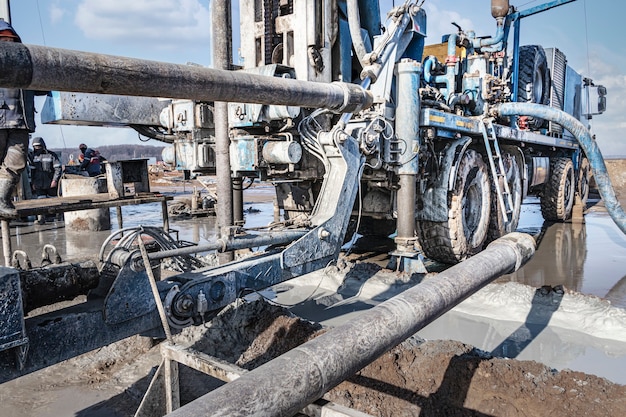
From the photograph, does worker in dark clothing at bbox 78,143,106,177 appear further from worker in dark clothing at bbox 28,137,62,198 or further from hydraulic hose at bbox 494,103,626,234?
hydraulic hose at bbox 494,103,626,234

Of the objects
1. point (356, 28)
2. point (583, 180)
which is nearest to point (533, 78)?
point (583, 180)

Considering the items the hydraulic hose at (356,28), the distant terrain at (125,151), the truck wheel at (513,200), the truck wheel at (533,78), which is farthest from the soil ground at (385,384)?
the distant terrain at (125,151)

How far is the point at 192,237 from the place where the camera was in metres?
8.43

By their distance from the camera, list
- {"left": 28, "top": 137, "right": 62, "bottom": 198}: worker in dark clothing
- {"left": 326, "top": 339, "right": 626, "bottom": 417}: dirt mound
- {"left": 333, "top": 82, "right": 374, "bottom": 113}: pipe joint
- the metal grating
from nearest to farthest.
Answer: {"left": 326, "top": 339, "right": 626, "bottom": 417}: dirt mound → {"left": 333, "top": 82, "right": 374, "bottom": 113}: pipe joint → the metal grating → {"left": 28, "top": 137, "right": 62, "bottom": 198}: worker in dark clothing

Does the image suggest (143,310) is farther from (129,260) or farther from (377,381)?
(377,381)

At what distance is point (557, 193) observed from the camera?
32.8 ft

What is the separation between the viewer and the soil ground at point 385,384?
9.32ft

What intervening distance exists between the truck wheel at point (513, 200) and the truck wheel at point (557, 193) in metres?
2.39

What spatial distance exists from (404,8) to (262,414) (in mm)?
4955

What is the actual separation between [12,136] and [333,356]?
15.1 ft

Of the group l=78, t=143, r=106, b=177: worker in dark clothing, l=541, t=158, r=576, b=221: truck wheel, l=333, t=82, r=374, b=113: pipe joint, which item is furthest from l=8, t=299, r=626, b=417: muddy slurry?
l=78, t=143, r=106, b=177: worker in dark clothing

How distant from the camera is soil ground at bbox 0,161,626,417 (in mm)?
2840

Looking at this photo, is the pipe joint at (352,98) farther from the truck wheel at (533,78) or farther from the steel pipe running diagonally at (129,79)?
the truck wheel at (533,78)

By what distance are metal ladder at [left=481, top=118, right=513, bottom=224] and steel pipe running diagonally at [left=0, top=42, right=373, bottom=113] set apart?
4.22 m
